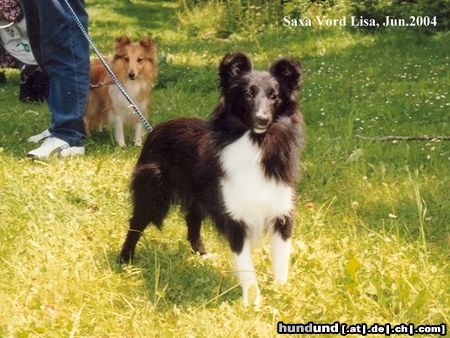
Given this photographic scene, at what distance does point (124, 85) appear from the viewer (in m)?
6.63

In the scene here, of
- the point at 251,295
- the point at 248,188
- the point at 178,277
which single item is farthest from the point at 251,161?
the point at 178,277

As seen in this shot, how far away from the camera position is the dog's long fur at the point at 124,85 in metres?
6.52

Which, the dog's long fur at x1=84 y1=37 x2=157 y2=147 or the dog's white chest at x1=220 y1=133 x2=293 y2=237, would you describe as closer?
the dog's white chest at x1=220 y1=133 x2=293 y2=237

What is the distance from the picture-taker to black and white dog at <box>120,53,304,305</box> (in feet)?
10.1

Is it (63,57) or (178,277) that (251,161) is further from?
(63,57)

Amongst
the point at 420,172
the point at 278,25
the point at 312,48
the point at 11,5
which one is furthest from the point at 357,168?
the point at 278,25

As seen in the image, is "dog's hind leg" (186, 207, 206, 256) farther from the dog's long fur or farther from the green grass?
the dog's long fur

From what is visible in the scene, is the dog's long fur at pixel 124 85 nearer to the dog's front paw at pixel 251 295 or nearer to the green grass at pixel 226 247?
the green grass at pixel 226 247

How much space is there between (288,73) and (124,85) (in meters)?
3.78

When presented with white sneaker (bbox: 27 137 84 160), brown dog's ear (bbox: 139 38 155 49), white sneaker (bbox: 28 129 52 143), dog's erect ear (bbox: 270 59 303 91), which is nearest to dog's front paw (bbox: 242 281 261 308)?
dog's erect ear (bbox: 270 59 303 91)

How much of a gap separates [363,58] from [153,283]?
21.9 ft

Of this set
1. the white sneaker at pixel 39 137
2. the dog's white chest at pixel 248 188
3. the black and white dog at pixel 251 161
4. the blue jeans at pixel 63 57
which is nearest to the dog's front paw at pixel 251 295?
the black and white dog at pixel 251 161

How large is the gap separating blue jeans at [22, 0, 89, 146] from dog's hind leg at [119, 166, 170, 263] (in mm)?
1992

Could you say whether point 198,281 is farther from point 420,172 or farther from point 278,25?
point 278,25
